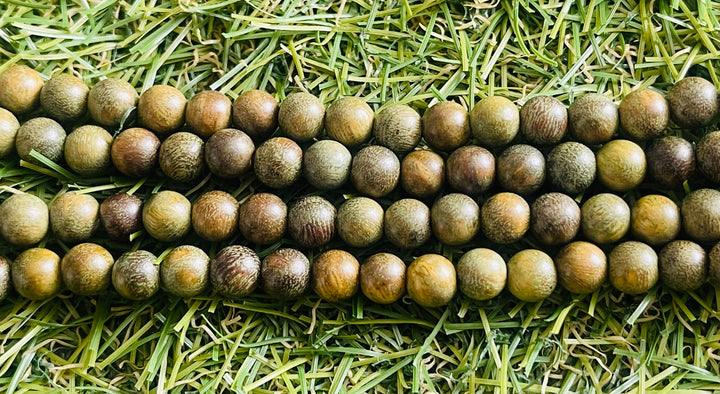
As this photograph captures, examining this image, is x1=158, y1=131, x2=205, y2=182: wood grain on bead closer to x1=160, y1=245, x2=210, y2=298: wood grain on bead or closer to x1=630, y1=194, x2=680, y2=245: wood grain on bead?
x1=160, y1=245, x2=210, y2=298: wood grain on bead

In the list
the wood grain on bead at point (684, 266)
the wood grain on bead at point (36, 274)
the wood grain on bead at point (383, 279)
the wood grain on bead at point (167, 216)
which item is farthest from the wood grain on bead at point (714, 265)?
the wood grain on bead at point (36, 274)

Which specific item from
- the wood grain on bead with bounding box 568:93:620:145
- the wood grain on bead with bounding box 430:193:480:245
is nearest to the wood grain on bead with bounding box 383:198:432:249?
the wood grain on bead with bounding box 430:193:480:245

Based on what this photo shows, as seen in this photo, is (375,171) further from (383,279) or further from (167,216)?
(167,216)

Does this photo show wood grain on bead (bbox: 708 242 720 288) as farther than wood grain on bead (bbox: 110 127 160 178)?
No

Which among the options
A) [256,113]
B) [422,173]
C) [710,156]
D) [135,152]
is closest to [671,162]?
[710,156]

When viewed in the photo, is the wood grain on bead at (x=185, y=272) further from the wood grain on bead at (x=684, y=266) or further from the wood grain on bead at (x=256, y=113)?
the wood grain on bead at (x=684, y=266)
